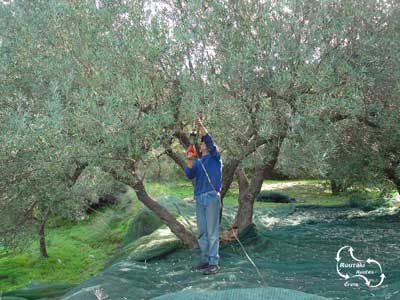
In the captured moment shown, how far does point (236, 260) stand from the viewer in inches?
314

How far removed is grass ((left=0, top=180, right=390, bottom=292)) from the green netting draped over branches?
1864 mm

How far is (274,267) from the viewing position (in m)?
7.50

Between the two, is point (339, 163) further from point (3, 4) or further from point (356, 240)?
point (3, 4)

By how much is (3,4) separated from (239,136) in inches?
182

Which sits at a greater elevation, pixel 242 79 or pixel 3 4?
pixel 3 4

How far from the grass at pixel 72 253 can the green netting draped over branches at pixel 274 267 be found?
5.97ft

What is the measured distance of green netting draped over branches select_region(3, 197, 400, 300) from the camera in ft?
19.1

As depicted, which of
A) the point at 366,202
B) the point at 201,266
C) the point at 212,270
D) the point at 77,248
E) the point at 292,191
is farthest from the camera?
the point at 292,191

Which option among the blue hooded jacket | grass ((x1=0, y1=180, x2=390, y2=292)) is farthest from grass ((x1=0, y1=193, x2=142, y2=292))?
the blue hooded jacket

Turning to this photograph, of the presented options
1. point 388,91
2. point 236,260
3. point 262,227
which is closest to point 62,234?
point 262,227

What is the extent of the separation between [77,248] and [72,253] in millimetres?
594

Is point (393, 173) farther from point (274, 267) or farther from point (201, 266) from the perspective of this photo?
point (201, 266)

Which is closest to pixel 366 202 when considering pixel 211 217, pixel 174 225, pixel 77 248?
pixel 174 225

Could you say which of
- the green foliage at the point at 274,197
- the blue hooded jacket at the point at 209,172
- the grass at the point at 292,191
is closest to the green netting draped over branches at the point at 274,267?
the blue hooded jacket at the point at 209,172
